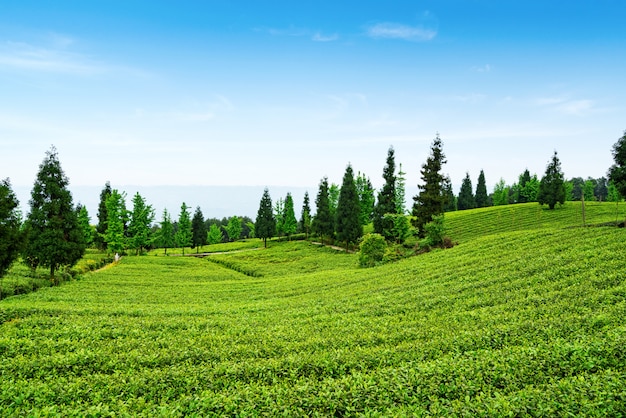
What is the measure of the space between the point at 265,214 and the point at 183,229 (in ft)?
58.4

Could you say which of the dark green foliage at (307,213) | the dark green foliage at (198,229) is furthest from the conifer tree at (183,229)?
the dark green foliage at (307,213)

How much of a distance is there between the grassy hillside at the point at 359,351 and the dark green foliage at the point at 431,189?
24.2 metres

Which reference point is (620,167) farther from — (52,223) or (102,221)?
(102,221)

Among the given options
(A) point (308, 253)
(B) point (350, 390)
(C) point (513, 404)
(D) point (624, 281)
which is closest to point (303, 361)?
(B) point (350, 390)

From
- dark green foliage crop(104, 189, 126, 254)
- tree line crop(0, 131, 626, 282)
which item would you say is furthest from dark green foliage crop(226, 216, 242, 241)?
dark green foliage crop(104, 189, 126, 254)

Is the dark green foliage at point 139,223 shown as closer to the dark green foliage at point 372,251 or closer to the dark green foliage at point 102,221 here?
the dark green foliage at point 102,221

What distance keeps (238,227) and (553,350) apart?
105 m

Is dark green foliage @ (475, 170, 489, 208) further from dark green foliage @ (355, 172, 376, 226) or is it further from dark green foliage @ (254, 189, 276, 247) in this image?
dark green foliage @ (254, 189, 276, 247)

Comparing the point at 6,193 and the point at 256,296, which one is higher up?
the point at 6,193

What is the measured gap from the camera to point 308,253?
60875 mm

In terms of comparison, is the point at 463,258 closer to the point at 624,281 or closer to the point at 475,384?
the point at 624,281

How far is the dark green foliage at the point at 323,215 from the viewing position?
227 feet

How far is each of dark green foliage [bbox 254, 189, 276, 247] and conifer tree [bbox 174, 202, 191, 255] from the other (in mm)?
14720

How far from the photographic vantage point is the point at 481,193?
11275cm
